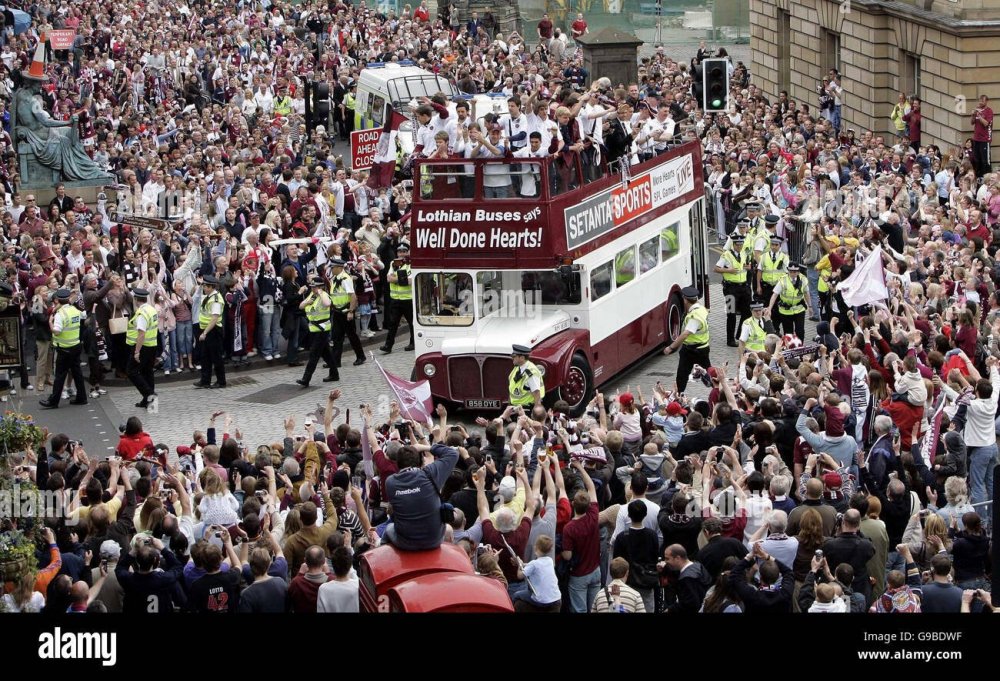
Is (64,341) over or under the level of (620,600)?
under

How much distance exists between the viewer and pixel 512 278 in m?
22.6

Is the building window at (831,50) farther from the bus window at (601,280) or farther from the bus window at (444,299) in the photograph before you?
the bus window at (444,299)

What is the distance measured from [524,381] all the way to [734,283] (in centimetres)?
533

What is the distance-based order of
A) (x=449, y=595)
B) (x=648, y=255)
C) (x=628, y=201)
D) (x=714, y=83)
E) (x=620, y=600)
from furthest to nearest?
1. (x=714, y=83)
2. (x=648, y=255)
3. (x=628, y=201)
4. (x=620, y=600)
5. (x=449, y=595)

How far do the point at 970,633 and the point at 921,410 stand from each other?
9.74 meters

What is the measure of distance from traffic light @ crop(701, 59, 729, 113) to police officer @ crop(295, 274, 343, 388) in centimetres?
662

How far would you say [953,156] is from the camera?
117ft

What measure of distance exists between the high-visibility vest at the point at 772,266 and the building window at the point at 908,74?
17316 millimetres

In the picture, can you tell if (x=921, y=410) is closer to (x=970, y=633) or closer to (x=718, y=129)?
(x=970, y=633)

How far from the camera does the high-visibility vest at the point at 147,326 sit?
915 inches

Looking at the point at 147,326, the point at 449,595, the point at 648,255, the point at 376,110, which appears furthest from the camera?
the point at 376,110

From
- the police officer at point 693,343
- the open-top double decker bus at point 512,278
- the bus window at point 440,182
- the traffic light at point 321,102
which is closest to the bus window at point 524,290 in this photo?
the open-top double decker bus at point 512,278

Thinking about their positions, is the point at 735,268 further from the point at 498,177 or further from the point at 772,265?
the point at 498,177

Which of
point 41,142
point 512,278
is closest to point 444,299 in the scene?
point 512,278
